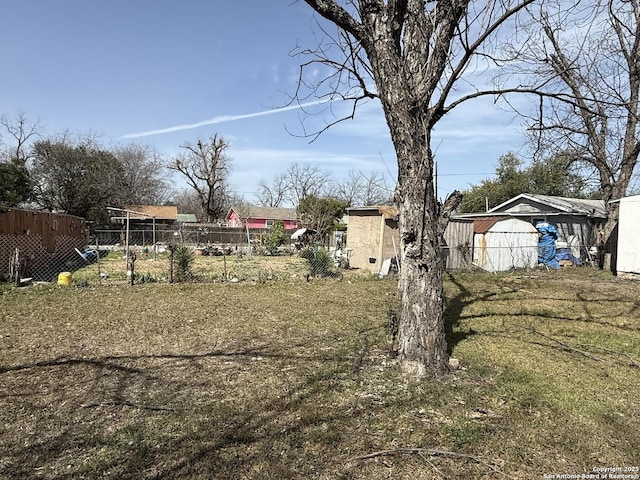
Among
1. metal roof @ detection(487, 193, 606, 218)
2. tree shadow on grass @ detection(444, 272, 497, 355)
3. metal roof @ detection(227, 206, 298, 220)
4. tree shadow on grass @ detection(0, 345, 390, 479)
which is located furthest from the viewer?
metal roof @ detection(227, 206, 298, 220)

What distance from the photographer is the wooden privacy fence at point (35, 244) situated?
1055cm

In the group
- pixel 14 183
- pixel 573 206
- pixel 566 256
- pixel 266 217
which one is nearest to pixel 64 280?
pixel 566 256

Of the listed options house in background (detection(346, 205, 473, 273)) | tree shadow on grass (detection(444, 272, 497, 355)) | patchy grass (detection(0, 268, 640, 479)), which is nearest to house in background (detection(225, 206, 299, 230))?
house in background (detection(346, 205, 473, 273))

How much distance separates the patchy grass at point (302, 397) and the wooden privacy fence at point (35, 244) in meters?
4.24

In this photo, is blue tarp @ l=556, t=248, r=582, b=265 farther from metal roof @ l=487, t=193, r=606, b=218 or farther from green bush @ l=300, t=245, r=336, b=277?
green bush @ l=300, t=245, r=336, b=277

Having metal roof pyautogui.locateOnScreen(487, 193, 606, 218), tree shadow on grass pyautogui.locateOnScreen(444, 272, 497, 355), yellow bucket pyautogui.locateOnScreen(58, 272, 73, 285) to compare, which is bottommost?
tree shadow on grass pyautogui.locateOnScreen(444, 272, 497, 355)

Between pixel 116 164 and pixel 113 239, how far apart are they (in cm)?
837

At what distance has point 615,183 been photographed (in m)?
15.1

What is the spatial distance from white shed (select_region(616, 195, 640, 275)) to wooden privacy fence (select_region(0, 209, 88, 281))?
57.9 feet

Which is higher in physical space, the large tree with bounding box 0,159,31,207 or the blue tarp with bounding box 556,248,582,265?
the large tree with bounding box 0,159,31,207

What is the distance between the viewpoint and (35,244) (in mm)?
13102

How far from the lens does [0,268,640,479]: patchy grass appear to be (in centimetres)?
262

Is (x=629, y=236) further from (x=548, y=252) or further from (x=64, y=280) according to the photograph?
(x=64, y=280)

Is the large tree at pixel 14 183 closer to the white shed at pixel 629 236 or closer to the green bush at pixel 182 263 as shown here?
the green bush at pixel 182 263
